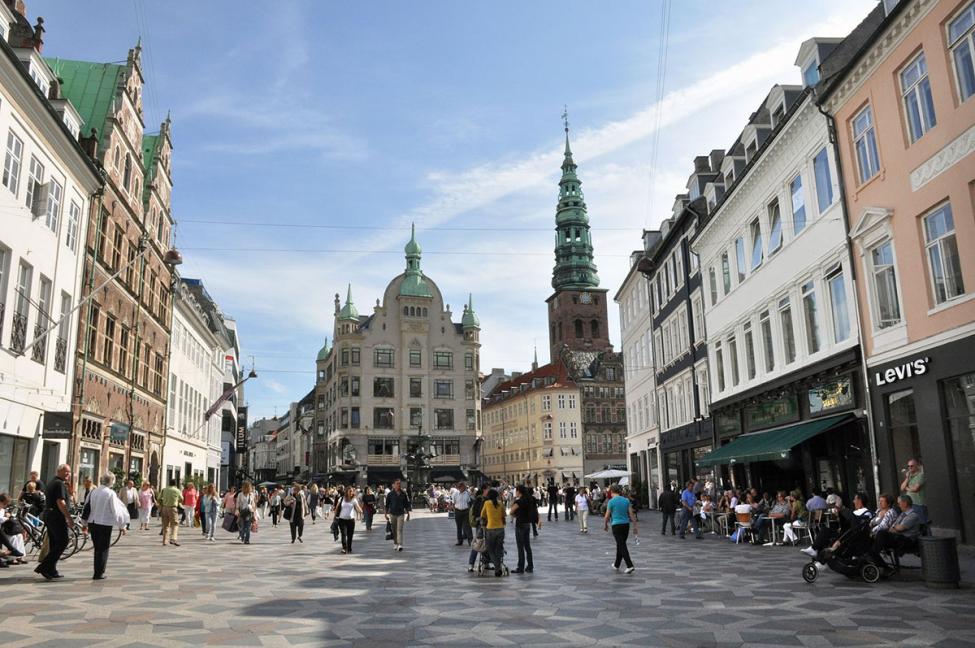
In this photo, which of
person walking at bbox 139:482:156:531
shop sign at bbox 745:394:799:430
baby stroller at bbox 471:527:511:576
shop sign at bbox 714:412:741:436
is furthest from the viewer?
person walking at bbox 139:482:156:531

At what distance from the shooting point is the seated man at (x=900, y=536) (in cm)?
1172

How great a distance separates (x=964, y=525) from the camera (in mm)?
14414

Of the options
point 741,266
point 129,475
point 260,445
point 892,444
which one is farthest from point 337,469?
point 260,445

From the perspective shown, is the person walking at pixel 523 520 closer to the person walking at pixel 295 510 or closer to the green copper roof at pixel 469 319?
the person walking at pixel 295 510

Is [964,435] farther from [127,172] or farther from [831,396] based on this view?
[127,172]

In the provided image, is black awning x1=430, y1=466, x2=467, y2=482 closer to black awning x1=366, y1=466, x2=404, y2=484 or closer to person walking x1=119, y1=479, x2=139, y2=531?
black awning x1=366, y1=466, x2=404, y2=484

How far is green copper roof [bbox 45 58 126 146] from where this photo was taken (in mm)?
29969

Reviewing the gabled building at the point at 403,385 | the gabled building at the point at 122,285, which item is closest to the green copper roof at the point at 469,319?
the gabled building at the point at 403,385

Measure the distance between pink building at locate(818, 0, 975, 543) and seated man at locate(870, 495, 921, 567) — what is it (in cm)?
345

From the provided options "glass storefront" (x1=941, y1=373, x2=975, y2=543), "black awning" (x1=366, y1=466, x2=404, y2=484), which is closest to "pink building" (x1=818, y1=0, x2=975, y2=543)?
"glass storefront" (x1=941, y1=373, x2=975, y2=543)

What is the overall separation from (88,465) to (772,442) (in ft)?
77.0

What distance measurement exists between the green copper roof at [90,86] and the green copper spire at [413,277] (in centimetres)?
4863

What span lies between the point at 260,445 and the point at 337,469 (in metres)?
112

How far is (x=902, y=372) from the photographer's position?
53.7 feet
